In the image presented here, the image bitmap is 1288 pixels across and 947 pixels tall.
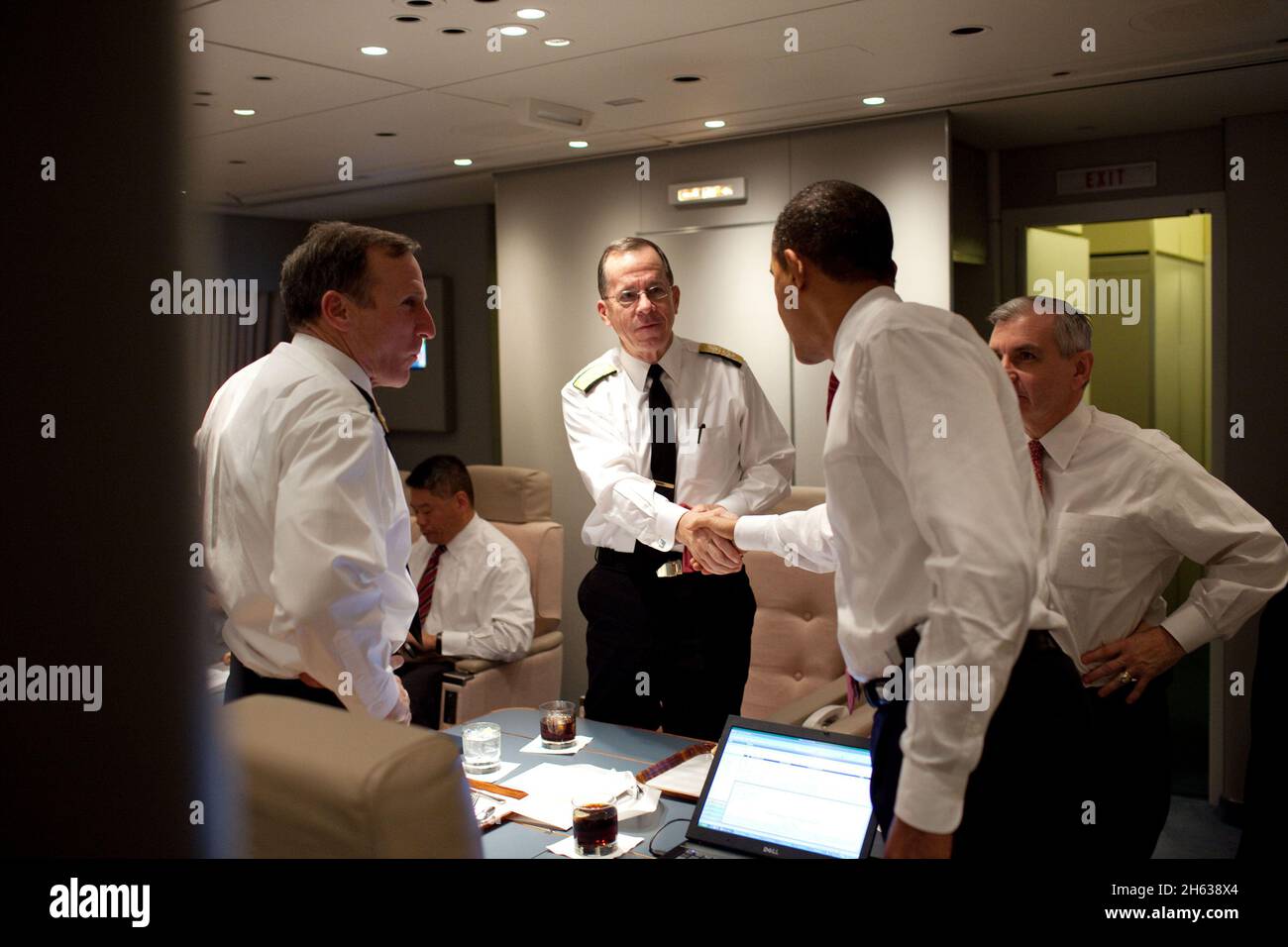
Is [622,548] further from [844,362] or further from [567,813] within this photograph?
[844,362]

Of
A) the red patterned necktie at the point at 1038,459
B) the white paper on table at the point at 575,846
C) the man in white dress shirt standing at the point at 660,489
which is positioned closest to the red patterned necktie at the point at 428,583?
the man in white dress shirt standing at the point at 660,489

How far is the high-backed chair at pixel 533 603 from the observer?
137 inches

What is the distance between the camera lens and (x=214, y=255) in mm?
839

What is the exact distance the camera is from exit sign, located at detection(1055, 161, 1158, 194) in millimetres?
4223

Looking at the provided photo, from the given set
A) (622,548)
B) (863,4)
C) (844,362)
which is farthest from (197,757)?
(863,4)

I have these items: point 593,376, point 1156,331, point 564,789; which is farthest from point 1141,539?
point 1156,331

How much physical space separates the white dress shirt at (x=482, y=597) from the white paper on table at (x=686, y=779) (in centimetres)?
162

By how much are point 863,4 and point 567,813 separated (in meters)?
2.12

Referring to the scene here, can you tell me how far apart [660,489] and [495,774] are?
1.03m

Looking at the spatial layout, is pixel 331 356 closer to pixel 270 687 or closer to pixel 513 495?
pixel 270 687

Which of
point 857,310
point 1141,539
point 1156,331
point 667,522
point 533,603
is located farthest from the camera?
point 1156,331

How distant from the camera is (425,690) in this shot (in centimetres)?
348

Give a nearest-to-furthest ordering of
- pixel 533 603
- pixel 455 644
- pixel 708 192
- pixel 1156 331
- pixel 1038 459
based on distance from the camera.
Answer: pixel 1038 459
pixel 455 644
pixel 533 603
pixel 708 192
pixel 1156 331

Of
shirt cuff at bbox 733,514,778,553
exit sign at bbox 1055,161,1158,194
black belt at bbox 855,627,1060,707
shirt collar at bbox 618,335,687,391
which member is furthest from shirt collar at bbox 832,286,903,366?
exit sign at bbox 1055,161,1158,194
